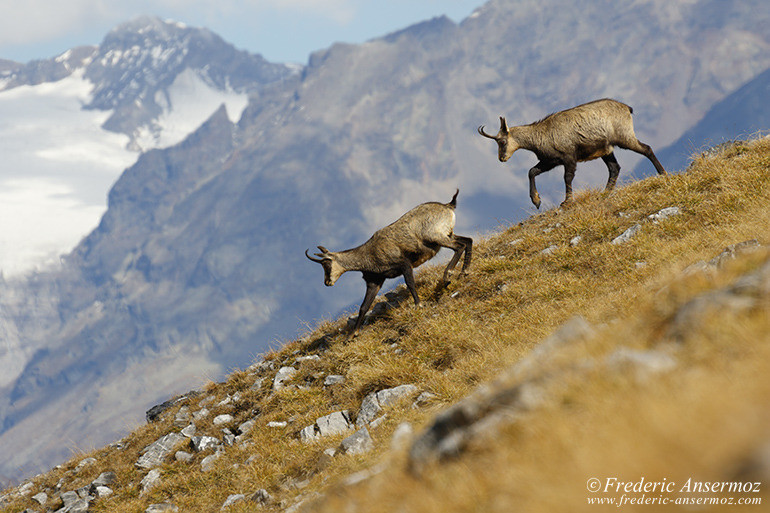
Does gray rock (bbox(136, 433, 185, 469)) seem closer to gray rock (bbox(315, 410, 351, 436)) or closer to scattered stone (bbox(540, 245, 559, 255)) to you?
gray rock (bbox(315, 410, 351, 436))

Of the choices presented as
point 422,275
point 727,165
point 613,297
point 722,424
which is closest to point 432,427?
point 722,424

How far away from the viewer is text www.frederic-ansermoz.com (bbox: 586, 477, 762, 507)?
8.70 feet

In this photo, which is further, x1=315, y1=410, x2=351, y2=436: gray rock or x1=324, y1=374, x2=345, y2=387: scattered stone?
x1=324, y1=374, x2=345, y2=387: scattered stone

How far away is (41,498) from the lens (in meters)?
13.1

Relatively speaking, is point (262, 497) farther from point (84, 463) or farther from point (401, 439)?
point (84, 463)

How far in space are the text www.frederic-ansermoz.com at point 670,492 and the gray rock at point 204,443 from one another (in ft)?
31.4

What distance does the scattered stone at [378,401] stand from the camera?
Answer: 882 centimetres

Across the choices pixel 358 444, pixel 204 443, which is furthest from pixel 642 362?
pixel 204 443

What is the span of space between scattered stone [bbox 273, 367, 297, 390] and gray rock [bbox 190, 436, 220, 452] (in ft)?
5.21

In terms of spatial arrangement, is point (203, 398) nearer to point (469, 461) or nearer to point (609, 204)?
point (609, 204)

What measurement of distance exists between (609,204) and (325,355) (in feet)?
25.3

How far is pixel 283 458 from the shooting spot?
873 centimetres

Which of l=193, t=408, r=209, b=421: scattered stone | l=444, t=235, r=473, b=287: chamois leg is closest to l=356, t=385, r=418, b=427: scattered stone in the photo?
l=444, t=235, r=473, b=287: chamois leg

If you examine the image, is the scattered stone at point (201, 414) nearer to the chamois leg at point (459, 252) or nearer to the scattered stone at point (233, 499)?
the scattered stone at point (233, 499)
